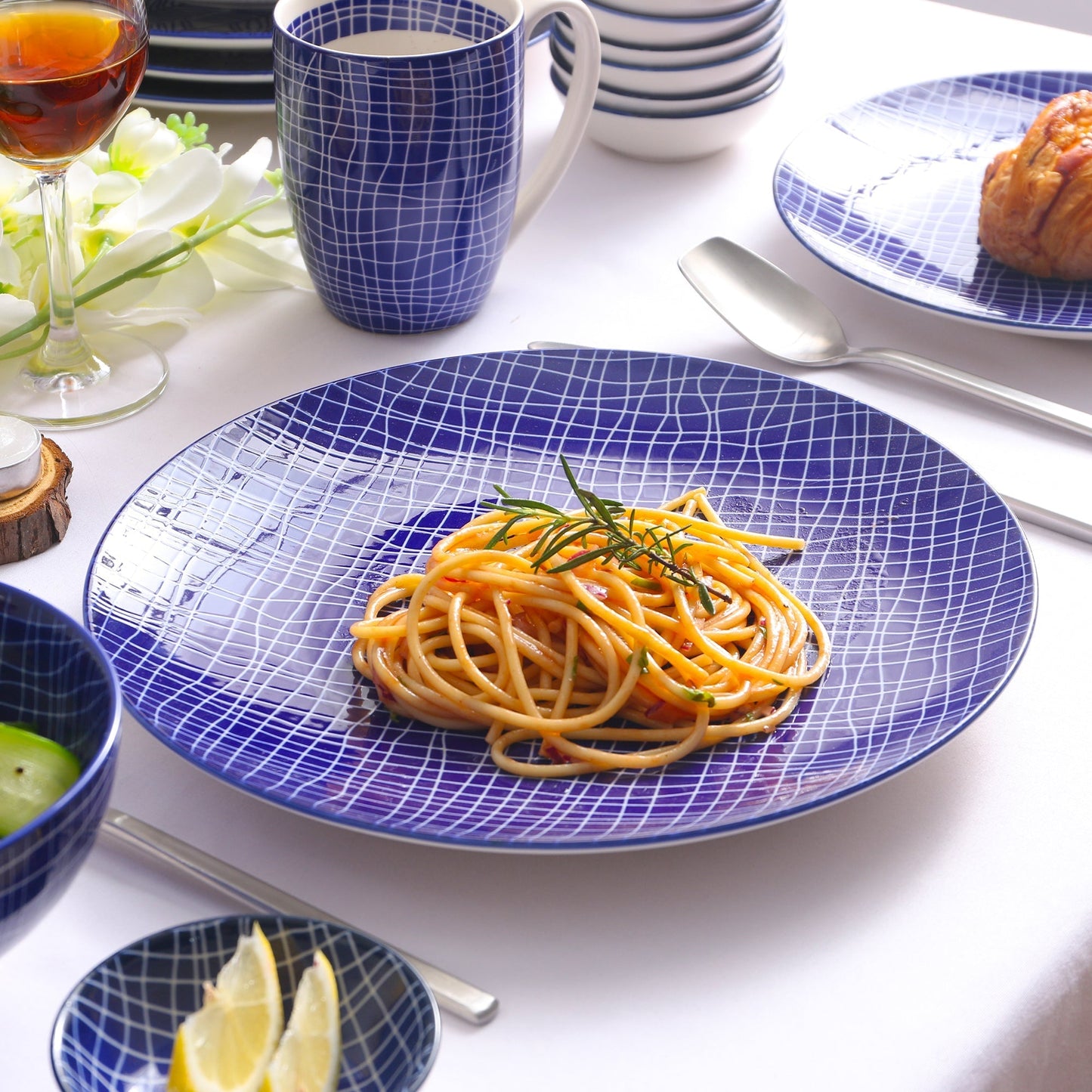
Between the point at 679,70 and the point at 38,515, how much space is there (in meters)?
0.83

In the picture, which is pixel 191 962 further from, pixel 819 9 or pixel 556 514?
pixel 819 9

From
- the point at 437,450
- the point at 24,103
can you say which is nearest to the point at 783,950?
the point at 437,450

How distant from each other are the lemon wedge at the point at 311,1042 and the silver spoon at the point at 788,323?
2.56 feet

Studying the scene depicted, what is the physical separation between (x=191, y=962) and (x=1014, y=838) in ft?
1.44

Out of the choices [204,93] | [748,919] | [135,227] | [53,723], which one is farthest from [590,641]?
[204,93]

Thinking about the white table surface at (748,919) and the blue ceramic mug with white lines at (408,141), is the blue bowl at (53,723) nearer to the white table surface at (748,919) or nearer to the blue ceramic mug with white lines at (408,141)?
the white table surface at (748,919)

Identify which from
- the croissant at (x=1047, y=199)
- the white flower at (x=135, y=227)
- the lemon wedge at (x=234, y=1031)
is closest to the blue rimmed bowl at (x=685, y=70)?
the croissant at (x=1047, y=199)

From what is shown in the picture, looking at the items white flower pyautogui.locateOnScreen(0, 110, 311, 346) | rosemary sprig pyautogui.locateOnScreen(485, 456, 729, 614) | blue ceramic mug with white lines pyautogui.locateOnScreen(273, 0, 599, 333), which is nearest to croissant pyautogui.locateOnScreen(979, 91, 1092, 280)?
blue ceramic mug with white lines pyautogui.locateOnScreen(273, 0, 599, 333)

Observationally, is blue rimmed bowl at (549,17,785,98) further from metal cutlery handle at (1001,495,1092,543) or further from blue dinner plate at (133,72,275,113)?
metal cutlery handle at (1001,495,1092,543)

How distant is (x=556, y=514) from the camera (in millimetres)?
891

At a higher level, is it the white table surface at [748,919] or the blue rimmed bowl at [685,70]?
the blue rimmed bowl at [685,70]

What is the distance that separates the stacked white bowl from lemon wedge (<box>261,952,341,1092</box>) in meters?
1.08

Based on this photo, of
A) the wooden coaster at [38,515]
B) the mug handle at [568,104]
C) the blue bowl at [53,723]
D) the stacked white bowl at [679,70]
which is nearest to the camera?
the blue bowl at [53,723]

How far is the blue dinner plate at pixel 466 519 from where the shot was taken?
0.71 meters
